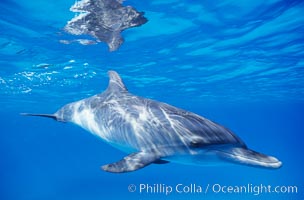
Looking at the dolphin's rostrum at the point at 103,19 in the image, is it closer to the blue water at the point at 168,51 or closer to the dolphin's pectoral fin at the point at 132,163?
the blue water at the point at 168,51

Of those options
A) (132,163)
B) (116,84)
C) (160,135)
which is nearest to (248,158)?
(160,135)

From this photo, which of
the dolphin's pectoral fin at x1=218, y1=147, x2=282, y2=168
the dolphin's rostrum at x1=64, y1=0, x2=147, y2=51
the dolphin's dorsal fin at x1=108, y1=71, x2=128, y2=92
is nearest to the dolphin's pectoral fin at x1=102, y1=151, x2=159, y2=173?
the dolphin's pectoral fin at x1=218, y1=147, x2=282, y2=168

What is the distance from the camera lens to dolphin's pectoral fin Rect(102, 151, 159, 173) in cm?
534

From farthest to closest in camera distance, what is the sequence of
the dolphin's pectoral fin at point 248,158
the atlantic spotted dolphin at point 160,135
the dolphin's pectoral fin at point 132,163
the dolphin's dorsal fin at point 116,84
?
the dolphin's dorsal fin at point 116,84 < the dolphin's pectoral fin at point 132,163 < the atlantic spotted dolphin at point 160,135 < the dolphin's pectoral fin at point 248,158

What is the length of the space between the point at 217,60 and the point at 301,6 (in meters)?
8.69

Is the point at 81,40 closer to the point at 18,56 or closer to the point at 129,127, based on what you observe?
the point at 18,56

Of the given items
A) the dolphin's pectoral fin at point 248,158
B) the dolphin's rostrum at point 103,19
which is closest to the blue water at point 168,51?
the dolphin's rostrum at point 103,19

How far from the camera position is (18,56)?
18.1 m

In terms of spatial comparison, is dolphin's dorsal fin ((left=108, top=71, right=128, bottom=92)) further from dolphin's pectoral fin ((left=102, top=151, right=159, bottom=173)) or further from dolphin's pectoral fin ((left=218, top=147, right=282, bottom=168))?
dolphin's pectoral fin ((left=218, top=147, right=282, bottom=168))

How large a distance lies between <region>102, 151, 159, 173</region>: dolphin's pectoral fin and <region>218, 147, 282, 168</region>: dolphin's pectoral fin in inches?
53.7

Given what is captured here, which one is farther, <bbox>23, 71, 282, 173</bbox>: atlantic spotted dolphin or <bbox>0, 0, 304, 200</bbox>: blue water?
<bbox>0, 0, 304, 200</bbox>: blue water

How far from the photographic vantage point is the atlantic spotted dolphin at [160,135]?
5.22 m

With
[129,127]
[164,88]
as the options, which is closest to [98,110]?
[129,127]

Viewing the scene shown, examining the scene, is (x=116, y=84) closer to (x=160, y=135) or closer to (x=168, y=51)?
(x=160, y=135)
